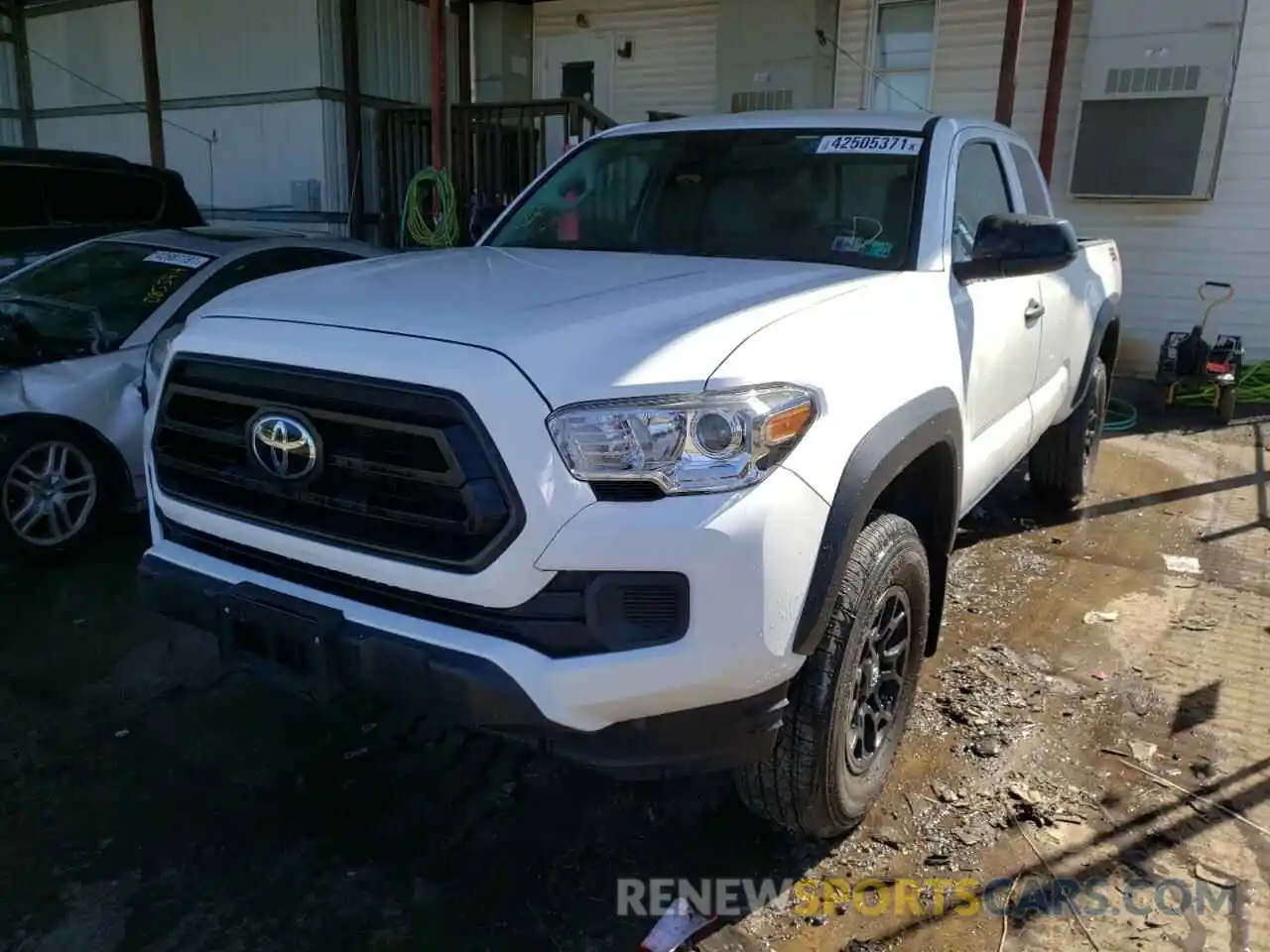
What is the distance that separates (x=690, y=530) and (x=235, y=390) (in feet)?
3.92

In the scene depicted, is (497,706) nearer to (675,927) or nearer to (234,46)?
(675,927)

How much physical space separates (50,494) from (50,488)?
26mm

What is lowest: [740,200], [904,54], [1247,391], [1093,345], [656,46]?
[1247,391]

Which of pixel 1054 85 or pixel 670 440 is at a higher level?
pixel 1054 85

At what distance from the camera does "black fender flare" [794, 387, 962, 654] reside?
84.7 inches

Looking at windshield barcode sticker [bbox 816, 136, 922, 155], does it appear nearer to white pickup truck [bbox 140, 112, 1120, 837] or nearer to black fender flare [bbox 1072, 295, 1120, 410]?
white pickup truck [bbox 140, 112, 1120, 837]

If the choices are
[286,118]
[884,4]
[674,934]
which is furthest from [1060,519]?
[286,118]

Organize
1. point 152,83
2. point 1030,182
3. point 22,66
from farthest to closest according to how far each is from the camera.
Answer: point 22,66
point 152,83
point 1030,182

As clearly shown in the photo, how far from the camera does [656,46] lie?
11320 millimetres

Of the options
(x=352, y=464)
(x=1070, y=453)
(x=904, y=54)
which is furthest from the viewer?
(x=904, y=54)

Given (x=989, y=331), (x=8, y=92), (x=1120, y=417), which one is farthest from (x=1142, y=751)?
(x=8, y=92)

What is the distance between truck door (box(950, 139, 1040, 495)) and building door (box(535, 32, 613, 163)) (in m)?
8.38

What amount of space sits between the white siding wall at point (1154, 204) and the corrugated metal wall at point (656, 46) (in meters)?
1.85

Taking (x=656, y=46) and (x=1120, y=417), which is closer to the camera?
(x=1120, y=417)
